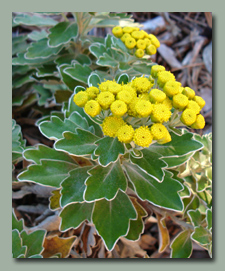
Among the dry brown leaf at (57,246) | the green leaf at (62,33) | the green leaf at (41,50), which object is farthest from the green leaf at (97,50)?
the dry brown leaf at (57,246)

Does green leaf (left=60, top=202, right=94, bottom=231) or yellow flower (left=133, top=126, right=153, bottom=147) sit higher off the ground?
yellow flower (left=133, top=126, right=153, bottom=147)

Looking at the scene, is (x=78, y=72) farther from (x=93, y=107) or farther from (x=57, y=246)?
(x=57, y=246)

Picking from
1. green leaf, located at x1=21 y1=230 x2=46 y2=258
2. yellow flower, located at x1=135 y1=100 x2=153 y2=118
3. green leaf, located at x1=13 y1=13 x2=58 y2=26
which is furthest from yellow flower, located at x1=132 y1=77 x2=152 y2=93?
green leaf, located at x1=13 y1=13 x2=58 y2=26

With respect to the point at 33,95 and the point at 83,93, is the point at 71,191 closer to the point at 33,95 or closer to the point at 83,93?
the point at 83,93

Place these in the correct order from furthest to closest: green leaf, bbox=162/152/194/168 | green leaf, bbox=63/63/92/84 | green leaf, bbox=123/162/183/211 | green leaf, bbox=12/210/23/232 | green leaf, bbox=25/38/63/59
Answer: green leaf, bbox=25/38/63/59, green leaf, bbox=63/63/92/84, green leaf, bbox=12/210/23/232, green leaf, bbox=162/152/194/168, green leaf, bbox=123/162/183/211

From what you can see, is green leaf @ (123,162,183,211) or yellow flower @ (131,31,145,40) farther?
yellow flower @ (131,31,145,40)

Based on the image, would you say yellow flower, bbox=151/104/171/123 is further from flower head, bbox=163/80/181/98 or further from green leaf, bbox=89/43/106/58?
green leaf, bbox=89/43/106/58

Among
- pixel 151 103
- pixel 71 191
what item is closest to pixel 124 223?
pixel 71 191
